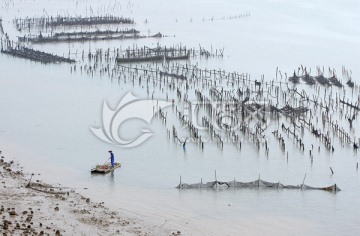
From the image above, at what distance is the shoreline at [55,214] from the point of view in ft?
42.6

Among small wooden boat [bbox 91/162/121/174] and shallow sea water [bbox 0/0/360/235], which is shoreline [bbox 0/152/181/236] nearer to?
shallow sea water [bbox 0/0/360/235]

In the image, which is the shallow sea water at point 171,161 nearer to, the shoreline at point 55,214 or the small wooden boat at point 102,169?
the small wooden boat at point 102,169

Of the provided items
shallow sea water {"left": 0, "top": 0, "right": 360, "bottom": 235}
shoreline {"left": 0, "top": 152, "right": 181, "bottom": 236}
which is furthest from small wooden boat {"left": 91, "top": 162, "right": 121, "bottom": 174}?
shoreline {"left": 0, "top": 152, "right": 181, "bottom": 236}

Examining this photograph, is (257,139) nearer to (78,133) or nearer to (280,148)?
(280,148)

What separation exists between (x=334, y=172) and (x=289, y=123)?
4.57 meters

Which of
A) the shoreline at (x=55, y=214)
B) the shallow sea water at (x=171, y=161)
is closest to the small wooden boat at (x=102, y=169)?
the shallow sea water at (x=171, y=161)

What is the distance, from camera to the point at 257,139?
69.0 ft

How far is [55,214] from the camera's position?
13945mm

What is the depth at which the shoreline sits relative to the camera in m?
13.0

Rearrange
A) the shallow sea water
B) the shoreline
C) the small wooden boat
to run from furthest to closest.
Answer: the small wooden boat < the shallow sea water < the shoreline

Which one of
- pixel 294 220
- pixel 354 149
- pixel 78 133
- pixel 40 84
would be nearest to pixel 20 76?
pixel 40 84

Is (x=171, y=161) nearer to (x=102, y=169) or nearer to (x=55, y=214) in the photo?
(x=102, y=169)

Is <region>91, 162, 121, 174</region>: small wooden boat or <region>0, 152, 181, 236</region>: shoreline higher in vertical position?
<region>91, 162, 121, 174</region>: small wooden boat

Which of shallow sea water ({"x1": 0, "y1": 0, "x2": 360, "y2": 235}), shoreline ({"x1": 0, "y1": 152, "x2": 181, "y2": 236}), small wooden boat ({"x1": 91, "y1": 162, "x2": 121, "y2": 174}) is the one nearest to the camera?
shoreline ({"x1": 0, "y1": 152, "x2": 181, "y2": 236})
